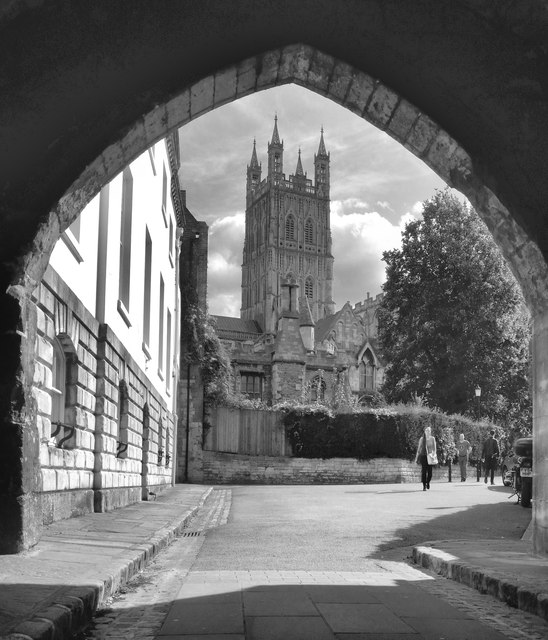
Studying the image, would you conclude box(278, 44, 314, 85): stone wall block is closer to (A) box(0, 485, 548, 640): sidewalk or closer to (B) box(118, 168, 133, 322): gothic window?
(A) box(0, 485, 548, 640): sidewalk

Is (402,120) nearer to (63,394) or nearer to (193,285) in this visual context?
(63,394)

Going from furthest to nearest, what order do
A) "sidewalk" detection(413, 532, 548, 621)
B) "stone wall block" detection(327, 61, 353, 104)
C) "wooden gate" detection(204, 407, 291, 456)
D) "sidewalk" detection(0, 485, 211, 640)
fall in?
"wooden gate" detection(204, 407, 291, 456) < "stone wall block" detection(327, 61, 353, 104) < "sidewalk" detection(413, 532, 548, 621) < "sidewalk" detection(0, 485, 211, 640)

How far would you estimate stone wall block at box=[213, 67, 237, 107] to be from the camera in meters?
6.17

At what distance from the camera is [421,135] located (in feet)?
21.0

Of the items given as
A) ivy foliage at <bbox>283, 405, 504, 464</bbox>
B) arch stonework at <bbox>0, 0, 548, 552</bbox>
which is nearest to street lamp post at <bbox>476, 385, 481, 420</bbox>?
ivy foliage at <bbox>283, 405, 504, 464</bbox>

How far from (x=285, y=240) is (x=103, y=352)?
347 feet

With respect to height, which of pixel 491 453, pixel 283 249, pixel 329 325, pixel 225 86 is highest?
pixel 283 249

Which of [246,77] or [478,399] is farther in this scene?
[478,399]

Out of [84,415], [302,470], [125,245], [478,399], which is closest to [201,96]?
[84,415]

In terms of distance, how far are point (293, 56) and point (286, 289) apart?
3539cm

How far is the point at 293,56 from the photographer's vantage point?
6305 millimetres

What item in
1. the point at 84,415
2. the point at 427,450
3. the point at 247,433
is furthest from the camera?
the point at 247,433

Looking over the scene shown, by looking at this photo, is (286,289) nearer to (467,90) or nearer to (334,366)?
(334,366)

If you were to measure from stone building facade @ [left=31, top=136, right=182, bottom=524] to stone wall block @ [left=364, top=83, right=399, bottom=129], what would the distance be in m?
3.21
